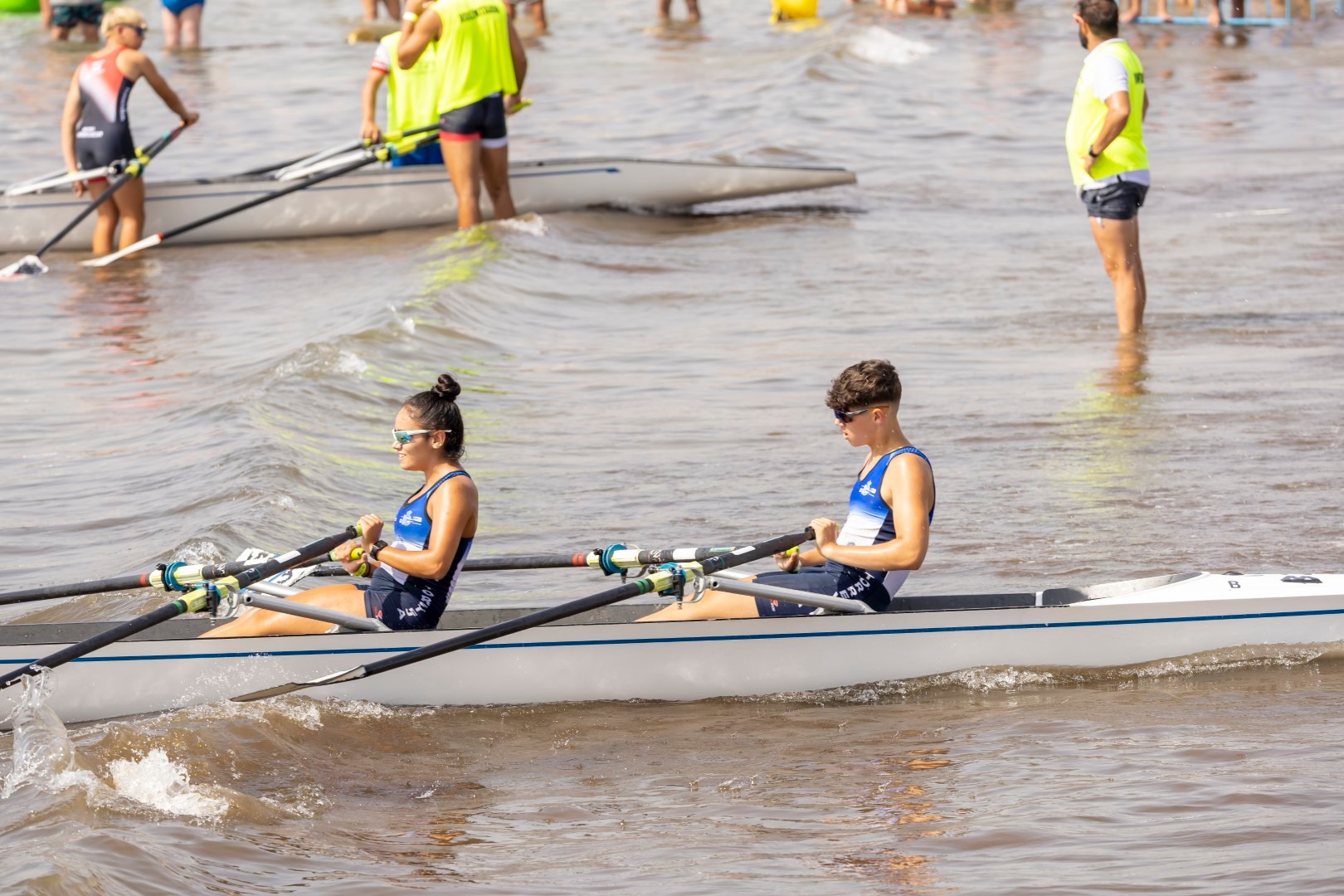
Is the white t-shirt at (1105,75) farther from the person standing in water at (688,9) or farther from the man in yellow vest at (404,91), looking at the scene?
the person standing in water at (688,9)

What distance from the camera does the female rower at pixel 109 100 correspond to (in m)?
12.3

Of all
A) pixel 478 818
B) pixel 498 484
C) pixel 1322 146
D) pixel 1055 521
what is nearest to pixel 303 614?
pixel 478 818

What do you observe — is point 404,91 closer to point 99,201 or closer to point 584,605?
point 99,201

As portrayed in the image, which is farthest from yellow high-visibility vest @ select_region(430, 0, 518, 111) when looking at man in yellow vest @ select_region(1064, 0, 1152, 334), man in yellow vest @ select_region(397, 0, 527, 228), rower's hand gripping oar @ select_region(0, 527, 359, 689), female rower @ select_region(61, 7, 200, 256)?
rower's hand gripping oar @ select_region(0, 527, 359, 689)

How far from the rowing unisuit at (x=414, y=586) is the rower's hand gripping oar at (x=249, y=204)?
730cm

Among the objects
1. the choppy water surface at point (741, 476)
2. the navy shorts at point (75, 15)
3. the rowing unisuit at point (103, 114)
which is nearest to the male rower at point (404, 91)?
the choppy water surface at point (741, 476)

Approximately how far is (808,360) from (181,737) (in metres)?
5.76

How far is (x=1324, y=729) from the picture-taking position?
5250 mm

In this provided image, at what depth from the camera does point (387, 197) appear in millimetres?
14094

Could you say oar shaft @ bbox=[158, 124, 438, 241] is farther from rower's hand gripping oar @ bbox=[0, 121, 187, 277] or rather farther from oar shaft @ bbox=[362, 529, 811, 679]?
oar shaft @ bbox=[362, 529, 811, 679]

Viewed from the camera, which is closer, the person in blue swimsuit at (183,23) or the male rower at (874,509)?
the male rower at (874,509)

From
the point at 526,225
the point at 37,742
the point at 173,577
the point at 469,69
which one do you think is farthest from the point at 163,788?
the point at 526,225

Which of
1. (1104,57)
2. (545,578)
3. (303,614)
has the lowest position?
(545,578)

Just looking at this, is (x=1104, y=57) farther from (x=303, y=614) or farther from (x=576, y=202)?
(x=576, y=202)
